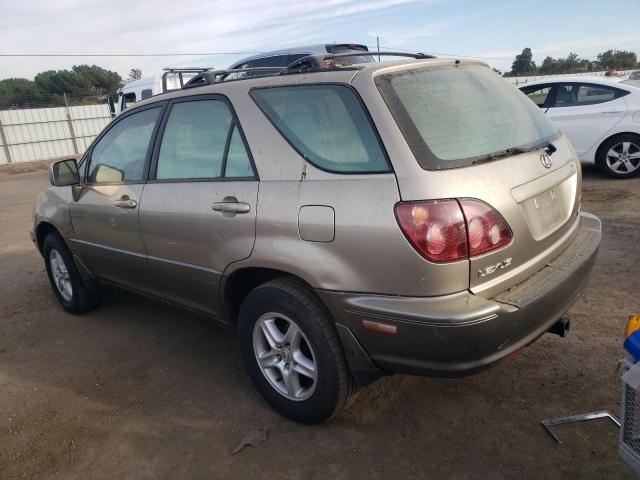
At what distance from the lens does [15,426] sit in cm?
301

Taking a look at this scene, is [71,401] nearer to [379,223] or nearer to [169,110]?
[169,110]

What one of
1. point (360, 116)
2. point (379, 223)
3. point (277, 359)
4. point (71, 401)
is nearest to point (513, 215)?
point (379, 223)

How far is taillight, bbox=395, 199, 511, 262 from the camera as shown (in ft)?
6.82

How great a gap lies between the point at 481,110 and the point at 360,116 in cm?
70

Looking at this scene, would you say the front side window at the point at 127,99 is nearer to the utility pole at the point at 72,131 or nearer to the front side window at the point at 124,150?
the front side window at the point at 124,150

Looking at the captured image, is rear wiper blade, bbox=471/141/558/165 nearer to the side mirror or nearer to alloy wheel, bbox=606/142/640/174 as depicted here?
the side mirror

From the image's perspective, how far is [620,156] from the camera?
7.69 metres

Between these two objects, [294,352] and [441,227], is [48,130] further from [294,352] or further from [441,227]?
[441,227]

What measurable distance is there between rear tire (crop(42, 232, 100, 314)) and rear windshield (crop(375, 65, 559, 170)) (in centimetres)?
327

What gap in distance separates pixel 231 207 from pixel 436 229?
45.3 inches

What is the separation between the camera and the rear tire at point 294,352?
245cm

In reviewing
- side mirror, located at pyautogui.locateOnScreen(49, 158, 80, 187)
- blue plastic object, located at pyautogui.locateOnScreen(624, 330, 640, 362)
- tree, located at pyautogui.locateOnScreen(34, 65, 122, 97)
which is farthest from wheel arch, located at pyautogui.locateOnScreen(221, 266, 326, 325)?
tree, located at pyautogui.locateOnScreen(34, 65, 122, 97)

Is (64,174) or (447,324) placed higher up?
(64,174)

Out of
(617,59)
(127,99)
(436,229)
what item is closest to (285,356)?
(436,229)
